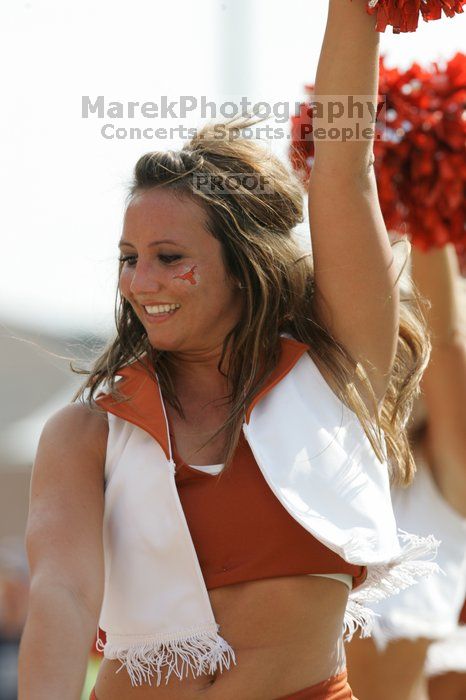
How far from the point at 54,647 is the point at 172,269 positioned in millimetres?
699

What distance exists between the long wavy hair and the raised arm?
3.0 inches

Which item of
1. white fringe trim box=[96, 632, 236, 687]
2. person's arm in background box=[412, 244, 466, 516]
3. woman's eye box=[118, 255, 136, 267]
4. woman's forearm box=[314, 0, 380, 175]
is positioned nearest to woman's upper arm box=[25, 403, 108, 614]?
white fringe trim box=[96, 632, 236, 687]

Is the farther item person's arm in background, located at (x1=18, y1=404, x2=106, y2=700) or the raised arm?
the raised arm

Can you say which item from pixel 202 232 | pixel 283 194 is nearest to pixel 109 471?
pixel 202 232

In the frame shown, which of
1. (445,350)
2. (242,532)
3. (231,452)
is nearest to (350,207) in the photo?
(231,452)

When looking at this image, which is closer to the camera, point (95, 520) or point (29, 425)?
point (95, 520)

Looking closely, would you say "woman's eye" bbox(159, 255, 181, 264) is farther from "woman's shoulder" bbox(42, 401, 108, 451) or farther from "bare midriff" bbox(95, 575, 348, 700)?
"bare midriff" bbox(95, 575, 348, 700)

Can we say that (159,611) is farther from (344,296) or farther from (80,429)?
(344,296)

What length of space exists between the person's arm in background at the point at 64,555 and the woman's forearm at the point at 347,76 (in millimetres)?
657

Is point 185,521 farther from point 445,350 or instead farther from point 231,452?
point 445,350

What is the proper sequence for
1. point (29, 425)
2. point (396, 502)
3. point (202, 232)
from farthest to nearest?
point (29, 425) < point (396, 502) < point (202, 232)

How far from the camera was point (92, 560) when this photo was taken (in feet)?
7.13

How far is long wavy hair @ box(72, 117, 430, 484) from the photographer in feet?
7.71

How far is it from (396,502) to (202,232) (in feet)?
4.99
